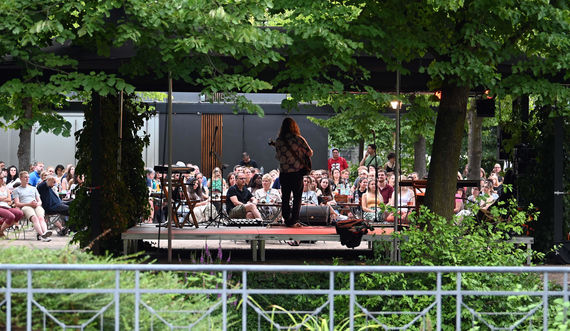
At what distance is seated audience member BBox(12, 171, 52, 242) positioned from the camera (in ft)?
62.3

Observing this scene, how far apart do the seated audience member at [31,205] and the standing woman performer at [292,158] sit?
20.4ft

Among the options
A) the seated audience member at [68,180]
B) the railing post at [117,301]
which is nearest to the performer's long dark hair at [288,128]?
the seated audience member at [68,180]

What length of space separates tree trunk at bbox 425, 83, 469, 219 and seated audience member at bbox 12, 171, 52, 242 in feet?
31.7

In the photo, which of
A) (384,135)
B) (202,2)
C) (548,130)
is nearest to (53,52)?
(202,2)

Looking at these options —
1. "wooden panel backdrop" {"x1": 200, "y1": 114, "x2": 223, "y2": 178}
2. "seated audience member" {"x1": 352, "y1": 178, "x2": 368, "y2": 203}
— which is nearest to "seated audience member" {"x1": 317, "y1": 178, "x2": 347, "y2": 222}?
"seated audience member" {"x1": 352, "y1": 178, "x2": 368, "y2": 203}

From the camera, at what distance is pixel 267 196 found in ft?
59.9

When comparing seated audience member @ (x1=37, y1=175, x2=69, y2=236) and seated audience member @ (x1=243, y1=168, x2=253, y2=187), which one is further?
seated audience member @ (x1=37, y1=175, x2=69, y2=236)

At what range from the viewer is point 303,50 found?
10.6 metres

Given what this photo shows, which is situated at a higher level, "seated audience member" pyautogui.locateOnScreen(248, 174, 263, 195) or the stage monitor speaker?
the stage monitor speaker

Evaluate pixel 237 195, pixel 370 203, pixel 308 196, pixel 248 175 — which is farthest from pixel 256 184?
pixel 370 203

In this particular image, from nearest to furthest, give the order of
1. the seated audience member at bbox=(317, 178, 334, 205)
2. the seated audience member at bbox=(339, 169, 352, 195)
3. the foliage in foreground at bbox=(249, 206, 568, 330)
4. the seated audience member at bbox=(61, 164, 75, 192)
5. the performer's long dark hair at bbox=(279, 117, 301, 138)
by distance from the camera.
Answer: the foliage in foreground at bbox=(249, 206, 568, 330) < the performer's long dark hair at bbox=(279, 117, 301, 138) < the seated audience member at bbox=(317, 178, 334, 205) < the seated audience member at bbox=(339, 169, 352, 195) < the seated audience member at bbox=(61, 164, 75, 192)

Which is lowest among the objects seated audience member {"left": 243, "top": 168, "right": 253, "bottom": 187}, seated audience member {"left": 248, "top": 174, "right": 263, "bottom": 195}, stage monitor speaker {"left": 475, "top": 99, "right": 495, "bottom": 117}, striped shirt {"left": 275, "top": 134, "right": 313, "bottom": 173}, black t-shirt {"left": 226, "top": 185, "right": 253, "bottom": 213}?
black t-shirt {"left": 226, "top": 185, "right": 253, "bottom": 213}

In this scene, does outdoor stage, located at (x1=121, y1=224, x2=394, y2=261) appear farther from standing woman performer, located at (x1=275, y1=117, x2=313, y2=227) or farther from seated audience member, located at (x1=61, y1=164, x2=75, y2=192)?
seated audience member, located at (x1=61, y1=164, x2=75, y2=192)

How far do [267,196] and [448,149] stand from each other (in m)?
6.85
